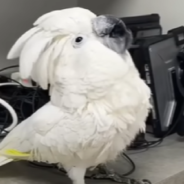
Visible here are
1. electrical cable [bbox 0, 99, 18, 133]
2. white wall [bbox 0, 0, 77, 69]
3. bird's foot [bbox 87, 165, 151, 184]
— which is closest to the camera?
bird's foot [bbox 87, 165, 151, 184]

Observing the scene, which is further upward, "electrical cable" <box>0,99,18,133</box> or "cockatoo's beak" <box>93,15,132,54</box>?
"cockatoo's beak" <box>93,15,132,54</box>

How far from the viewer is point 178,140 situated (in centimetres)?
102

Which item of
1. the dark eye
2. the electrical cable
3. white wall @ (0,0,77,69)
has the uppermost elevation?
Answer: the dark eye

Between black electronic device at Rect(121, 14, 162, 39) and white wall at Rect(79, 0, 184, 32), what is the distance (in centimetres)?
6

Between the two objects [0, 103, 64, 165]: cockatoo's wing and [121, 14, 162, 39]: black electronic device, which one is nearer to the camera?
[0, 103, 64, 165]: cockatoo's wing

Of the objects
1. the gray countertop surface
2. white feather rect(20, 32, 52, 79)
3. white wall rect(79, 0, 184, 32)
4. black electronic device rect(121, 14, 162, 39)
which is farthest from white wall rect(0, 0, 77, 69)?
white feather rect(20, 32, 52, 79)

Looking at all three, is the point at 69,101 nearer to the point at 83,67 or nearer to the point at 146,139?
the point at 83,67

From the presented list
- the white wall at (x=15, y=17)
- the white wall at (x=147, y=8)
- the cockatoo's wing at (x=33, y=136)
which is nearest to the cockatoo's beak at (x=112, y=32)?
the cockatoo's wing at (x=33, y=136)

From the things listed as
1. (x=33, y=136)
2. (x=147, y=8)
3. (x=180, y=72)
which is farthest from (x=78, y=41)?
(x=147, y=8)

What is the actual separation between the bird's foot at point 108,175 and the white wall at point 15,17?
558 millimetres

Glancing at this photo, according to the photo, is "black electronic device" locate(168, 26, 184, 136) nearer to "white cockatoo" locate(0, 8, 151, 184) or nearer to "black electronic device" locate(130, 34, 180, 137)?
"black electronic device" locate(130, 34, 180, 137)

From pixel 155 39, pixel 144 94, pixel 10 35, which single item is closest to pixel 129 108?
pixel 144 94

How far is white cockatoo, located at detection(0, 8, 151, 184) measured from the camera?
26.9 inches

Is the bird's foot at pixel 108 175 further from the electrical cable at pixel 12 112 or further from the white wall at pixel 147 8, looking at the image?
the white wall at pixel 147 8
